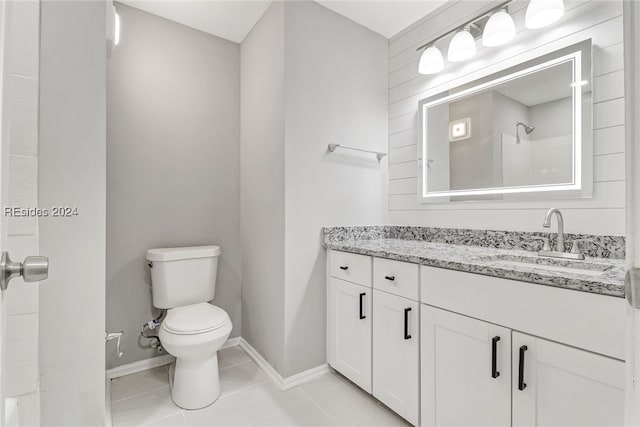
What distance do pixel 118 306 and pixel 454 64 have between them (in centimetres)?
263

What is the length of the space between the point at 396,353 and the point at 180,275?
1.35 m

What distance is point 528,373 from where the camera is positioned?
3.23 ft

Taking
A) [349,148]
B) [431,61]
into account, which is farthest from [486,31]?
[349,148]

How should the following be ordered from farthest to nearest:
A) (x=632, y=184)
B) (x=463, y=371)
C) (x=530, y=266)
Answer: (x=530, y=266) < (x=463, y=371) < (x=632, y=184)

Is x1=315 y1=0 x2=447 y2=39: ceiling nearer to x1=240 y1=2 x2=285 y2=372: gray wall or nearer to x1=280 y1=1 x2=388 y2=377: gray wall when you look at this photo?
x1=280 y1=1 x2=388 y2=377: gray wall

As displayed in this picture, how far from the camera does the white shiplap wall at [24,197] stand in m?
0.89

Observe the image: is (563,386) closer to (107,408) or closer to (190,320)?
(190,320)

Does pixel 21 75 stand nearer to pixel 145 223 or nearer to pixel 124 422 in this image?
pixel 145 223

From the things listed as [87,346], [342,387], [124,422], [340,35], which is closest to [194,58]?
[340,35]

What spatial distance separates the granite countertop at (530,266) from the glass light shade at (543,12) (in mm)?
1092

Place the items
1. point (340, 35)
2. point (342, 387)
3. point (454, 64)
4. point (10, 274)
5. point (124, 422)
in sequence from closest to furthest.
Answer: point (10, 274)
point (124, 422)
point (342, 387)
point (454, 64)
point (340, 35)

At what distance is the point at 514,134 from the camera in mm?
1580

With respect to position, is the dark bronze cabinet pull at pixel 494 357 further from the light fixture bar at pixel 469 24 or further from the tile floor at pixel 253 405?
the light fixture bar at pixel 469 24

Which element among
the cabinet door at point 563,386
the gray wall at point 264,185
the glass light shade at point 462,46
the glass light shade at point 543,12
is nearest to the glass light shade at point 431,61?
the glass light shade at point 462,46
